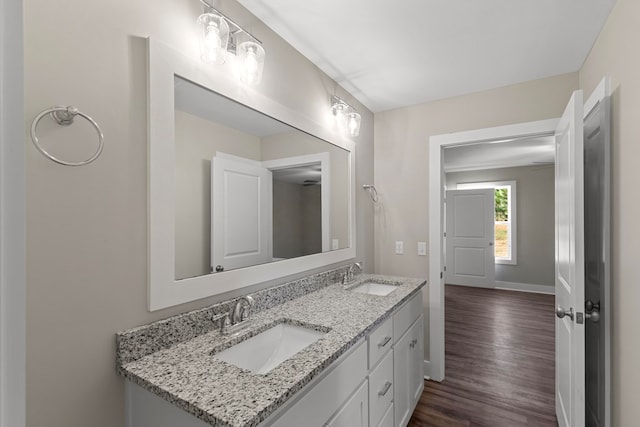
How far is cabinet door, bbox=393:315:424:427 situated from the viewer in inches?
71.1

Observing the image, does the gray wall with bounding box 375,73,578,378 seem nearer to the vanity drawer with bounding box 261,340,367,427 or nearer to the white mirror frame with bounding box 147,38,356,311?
the vanity drawer with bounding box 261,340,367,427

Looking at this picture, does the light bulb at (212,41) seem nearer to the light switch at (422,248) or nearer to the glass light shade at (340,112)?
the glass light shade at (340,112)

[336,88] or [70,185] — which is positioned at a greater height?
[336,88]

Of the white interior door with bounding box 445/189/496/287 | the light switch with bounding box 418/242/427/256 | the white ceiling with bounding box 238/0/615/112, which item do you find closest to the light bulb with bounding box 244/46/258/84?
the white ceiling with bounding box 238/0/615/112

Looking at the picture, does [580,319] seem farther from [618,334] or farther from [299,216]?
[299,216]

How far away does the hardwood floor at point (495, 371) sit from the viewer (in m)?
2.09

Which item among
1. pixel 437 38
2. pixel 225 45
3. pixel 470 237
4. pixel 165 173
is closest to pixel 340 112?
pixel 437 38

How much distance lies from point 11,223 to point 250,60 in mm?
1298

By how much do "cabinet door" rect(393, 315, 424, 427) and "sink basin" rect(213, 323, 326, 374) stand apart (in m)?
0.67

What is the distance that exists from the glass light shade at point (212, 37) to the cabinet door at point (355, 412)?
1.52 metres

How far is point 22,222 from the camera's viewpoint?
14.1 inches

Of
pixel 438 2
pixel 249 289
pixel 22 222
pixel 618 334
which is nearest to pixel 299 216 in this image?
pixel 249 289

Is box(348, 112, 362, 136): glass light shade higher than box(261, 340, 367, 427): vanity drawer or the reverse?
higher

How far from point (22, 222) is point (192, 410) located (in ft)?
2.21
